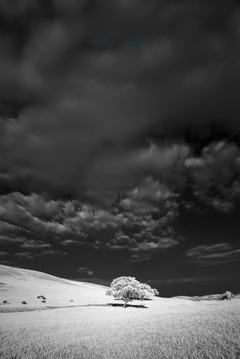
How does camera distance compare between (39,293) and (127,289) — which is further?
(39,293)

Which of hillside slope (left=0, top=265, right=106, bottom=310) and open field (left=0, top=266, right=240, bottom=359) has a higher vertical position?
open field (left=0, top=266, right=240, bottom=359)

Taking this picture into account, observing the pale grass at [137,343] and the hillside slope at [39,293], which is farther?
the hillside slope at [39,293]

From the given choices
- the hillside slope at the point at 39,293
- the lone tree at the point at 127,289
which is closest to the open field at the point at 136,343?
the hillside slope at the point at 39,293

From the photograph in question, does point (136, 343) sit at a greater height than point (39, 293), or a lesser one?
greater

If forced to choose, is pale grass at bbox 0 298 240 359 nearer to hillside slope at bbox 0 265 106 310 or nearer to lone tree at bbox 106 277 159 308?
hillside slope at bbox 0 265 106 310

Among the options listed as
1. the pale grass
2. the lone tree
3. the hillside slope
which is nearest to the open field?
the pale grass

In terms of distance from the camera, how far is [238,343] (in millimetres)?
16797

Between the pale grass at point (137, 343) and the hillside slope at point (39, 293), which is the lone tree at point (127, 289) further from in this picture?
the pale grass at point (137, 343)

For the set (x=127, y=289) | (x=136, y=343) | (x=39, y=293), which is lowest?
(x=39, y=293)

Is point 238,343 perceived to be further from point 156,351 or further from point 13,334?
point 13,334

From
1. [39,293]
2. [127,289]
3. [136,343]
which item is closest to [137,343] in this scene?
[136,343]

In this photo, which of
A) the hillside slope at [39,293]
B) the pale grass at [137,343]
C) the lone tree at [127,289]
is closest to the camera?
the pale grass at [137,343]

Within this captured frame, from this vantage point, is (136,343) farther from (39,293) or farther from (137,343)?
(39,293)

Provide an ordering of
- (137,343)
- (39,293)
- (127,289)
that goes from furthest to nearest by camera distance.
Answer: (39,293) → (127,289) → (137,343)
